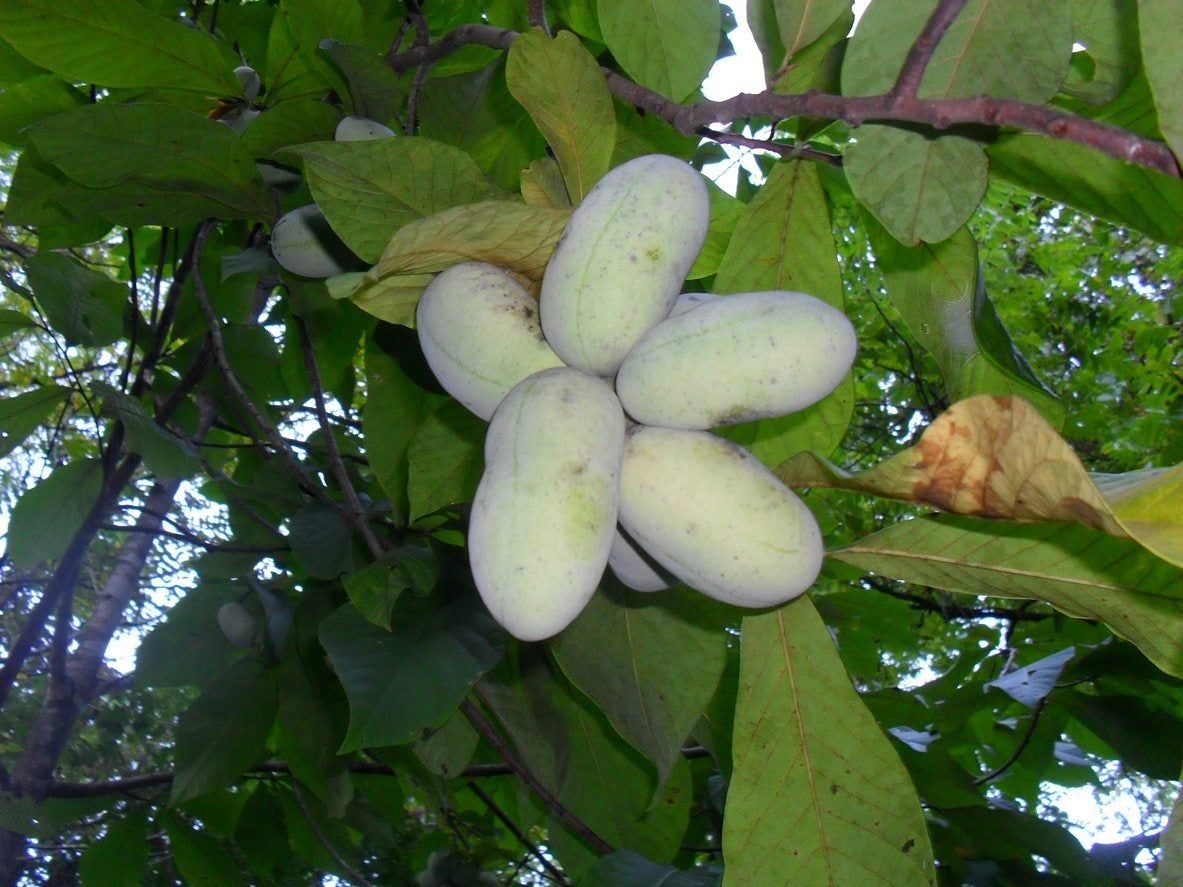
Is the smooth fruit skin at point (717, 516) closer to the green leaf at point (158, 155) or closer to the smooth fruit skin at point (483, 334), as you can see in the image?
the smooth fruit skin at point (483, 334)

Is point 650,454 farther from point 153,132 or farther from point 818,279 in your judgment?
point 153,132

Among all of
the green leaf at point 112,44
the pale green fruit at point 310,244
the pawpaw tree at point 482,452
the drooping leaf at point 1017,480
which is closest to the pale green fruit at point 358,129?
→ the pawpaw tree at point 482,452

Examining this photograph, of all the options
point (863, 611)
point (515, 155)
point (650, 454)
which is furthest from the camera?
point (863, 611)

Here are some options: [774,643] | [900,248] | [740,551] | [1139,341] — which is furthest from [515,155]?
[1139,341]

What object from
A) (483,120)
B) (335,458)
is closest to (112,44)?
(483,120)

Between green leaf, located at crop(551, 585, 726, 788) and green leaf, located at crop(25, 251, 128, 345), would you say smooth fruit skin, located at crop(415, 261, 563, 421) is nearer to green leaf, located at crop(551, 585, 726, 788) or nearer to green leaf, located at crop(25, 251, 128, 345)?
green leaf, located at crop(551, 585, 726, 788)

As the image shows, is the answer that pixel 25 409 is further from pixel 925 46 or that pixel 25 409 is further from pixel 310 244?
pixel 925 46
